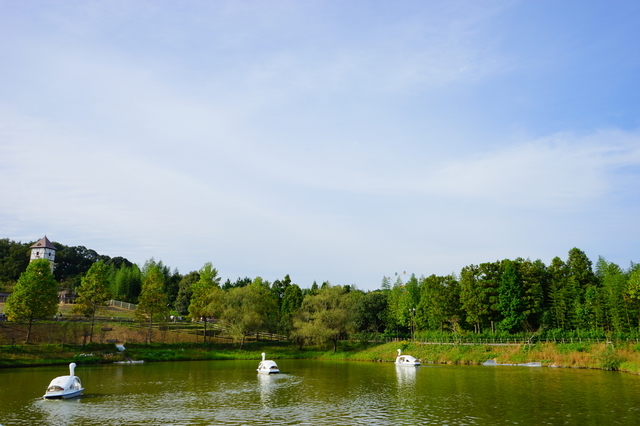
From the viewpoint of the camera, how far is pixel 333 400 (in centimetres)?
3144

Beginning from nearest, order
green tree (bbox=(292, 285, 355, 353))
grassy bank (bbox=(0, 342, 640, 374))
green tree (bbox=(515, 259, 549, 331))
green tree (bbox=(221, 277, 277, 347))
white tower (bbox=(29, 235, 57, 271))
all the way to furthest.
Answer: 1. grassy bank (bbox=(0, 342, 640, 374))
2. green tree (bbox=(515, 259, 549, 331))
3. green tree (bbox=(292, 285, 355, 353))
4. green tree (bbox=(221, 277, 277, 347))
5. white tower (bbox=(29, 235, 57, 271))

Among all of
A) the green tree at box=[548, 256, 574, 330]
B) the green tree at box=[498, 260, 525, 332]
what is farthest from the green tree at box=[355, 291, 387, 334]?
the green tree at box=[548, 256, 574, 330]

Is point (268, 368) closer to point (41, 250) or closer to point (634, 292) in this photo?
point (634, 292)

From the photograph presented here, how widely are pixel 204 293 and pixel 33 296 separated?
2811cm

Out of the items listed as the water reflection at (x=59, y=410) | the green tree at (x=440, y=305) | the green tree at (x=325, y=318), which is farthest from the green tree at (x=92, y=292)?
the green tree at (x=440, y=305)

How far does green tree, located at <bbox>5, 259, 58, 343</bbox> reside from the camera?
6238 centimetres

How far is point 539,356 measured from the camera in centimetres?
5794

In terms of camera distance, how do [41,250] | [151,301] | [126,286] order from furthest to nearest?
[41,250] → [126,286] → [151,301]

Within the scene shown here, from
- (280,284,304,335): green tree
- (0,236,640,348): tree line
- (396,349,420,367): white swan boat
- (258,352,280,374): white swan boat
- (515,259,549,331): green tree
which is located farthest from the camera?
(280,284,304,335): green tree

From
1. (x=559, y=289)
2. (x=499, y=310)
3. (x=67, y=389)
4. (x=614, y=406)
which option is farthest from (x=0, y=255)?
(x=614, y=406)

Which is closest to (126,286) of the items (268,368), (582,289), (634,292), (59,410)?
(268,368)

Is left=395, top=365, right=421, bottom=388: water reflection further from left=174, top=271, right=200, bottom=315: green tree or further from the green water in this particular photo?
left=174, top=271, right=200, bottom=315: green tree

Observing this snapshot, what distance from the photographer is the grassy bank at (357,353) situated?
5250 cm

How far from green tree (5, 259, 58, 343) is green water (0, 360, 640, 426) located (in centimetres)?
1868
